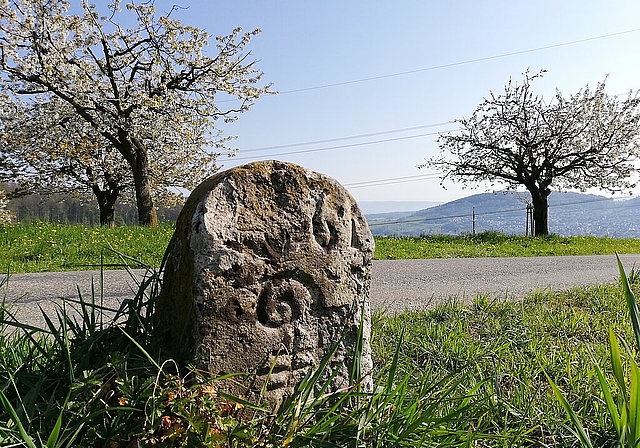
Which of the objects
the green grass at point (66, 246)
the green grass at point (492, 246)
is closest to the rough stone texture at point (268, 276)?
the green grass at point (66, 246)

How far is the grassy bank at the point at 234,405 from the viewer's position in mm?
1611

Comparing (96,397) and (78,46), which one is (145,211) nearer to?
(78,46)

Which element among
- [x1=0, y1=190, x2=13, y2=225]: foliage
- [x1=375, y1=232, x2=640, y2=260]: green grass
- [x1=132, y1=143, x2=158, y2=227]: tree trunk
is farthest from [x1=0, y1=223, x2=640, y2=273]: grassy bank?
[x1=0, y1=190, x2=13, y2=225]: foliage

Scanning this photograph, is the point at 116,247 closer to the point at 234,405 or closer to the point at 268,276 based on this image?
the point at 268,276

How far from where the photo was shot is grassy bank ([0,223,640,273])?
8.20 m

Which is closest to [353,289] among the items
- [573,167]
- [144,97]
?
[144,97]

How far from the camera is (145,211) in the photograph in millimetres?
17188

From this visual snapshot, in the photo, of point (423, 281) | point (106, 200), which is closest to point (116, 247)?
point (423, 281)

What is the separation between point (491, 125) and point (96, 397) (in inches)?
843

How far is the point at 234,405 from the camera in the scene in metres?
1.76

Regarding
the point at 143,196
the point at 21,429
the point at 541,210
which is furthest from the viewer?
the point at 541,210

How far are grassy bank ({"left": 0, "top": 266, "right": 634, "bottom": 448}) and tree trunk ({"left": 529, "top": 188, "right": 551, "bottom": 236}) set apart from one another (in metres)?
18.5

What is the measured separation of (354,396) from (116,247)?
26.3 ft

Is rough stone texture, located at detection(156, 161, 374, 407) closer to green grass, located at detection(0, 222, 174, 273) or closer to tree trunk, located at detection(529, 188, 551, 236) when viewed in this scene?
green grass, located at detection(0, 222, 174, 273)
